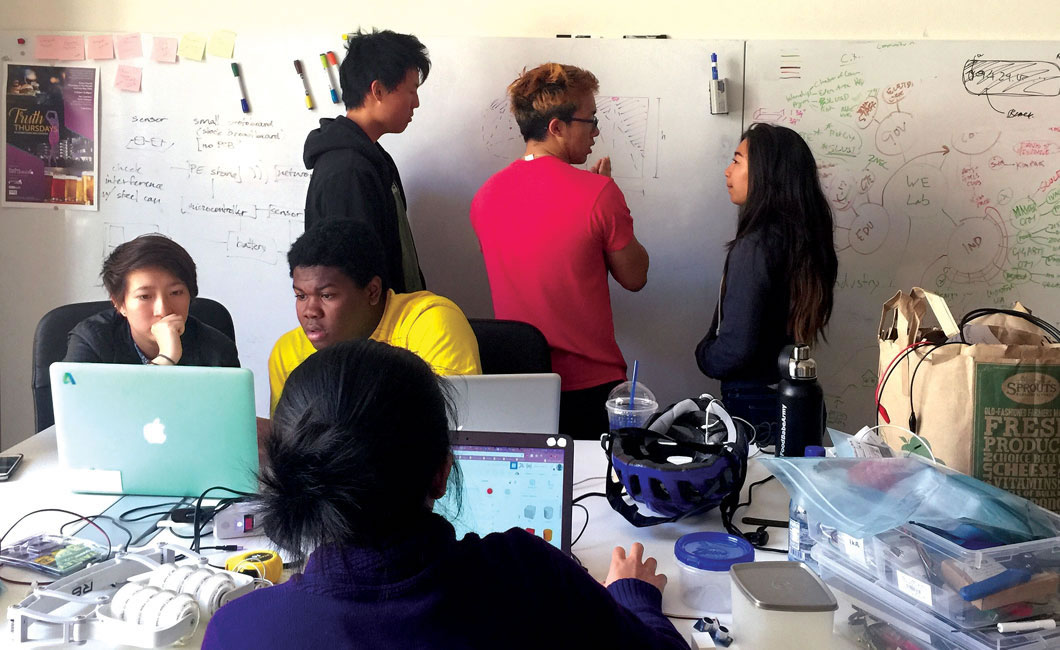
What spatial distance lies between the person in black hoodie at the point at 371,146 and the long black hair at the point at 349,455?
70.0 inches

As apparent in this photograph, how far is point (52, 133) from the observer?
3.17m

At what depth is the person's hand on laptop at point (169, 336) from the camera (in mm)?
2188

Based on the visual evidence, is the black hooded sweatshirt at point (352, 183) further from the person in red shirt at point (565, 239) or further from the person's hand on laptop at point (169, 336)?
the person's hand on laptop at point (169, 336)

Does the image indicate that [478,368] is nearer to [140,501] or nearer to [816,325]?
[140,501]

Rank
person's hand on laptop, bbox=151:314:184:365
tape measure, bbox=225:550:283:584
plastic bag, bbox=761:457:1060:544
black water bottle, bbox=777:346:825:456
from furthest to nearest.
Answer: person's hand on laptop, bbox=151:314:184:365 → black water bottle, bbox=777:346:825:456 → tape measure, bbox=225:550:283:584 → plastic bag, bbox=761:457:1060:544

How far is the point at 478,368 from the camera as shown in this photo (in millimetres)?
1988

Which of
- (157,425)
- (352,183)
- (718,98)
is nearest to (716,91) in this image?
(718,98)

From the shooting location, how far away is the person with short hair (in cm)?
220

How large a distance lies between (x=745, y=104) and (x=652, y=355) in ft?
3.10

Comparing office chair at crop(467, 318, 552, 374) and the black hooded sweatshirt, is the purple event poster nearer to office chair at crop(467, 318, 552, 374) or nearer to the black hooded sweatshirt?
the black hooded sweatshirt

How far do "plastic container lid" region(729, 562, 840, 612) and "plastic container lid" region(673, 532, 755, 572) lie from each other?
194 mm

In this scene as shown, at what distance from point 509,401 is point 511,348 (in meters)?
0.67

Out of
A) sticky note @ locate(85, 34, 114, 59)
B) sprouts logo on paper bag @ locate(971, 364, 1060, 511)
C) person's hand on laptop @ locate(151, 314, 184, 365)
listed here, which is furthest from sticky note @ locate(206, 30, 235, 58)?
sprouts logo on paper bag @ locate(971, 364, 1060, 511)

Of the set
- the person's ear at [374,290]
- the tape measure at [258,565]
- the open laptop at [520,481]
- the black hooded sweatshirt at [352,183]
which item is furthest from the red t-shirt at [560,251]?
the tape measure at [258,565]
